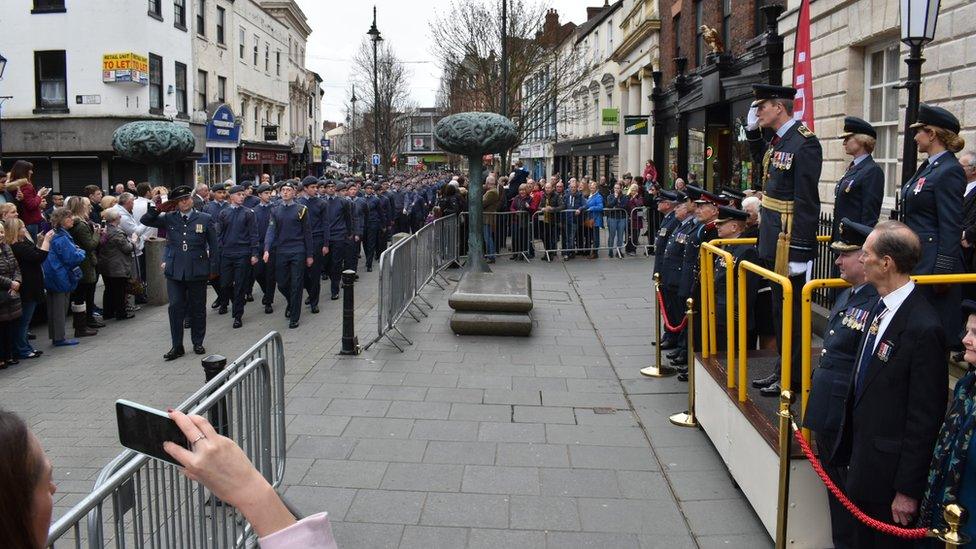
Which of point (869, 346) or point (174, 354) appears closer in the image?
point (869, 346)

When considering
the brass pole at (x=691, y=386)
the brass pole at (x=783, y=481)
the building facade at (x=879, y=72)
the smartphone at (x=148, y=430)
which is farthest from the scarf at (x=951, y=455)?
the building facade at (x=879, y=72)

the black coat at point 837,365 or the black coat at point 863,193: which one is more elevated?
the black coat at point 863,193

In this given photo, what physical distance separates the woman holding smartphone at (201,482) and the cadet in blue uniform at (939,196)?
5259mm

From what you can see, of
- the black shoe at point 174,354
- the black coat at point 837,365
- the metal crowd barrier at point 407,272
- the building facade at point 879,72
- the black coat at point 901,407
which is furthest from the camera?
the metal crowd barrier at point 407,272

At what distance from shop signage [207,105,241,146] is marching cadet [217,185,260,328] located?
71.5ft

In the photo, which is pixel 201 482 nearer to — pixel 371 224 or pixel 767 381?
pixel 767 381

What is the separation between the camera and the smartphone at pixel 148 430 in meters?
1.78

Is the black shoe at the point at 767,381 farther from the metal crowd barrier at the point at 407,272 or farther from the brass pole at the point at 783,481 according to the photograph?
the metal crowd barrier at the point at 407,272

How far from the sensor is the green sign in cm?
2780

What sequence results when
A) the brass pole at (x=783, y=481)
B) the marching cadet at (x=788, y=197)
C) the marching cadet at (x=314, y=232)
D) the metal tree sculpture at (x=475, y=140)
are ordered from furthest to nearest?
the metal tree sculpture at (x=475, y=140) → the marching cadet at (x=314, y=232) → the marching cadet at (x=788, y=197) → the brass pole at (x=783, y=481)

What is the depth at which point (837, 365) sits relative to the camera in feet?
14.0

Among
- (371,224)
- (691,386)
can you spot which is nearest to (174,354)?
(691,386)

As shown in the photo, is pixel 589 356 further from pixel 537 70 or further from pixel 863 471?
pixel 537 70

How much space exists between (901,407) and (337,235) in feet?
38.9
